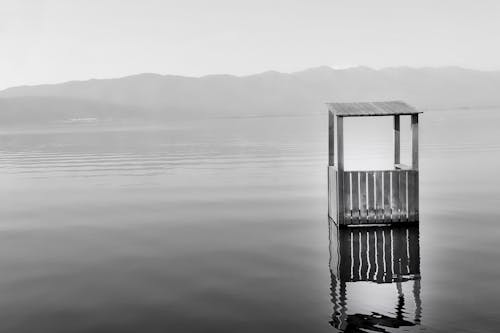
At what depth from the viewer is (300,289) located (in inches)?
458

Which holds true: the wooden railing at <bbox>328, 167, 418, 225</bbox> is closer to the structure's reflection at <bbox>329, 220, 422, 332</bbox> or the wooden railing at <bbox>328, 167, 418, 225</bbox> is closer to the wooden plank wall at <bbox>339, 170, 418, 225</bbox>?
the wooden plank wall at <bbox>339, 170, 418, 225</bbox>

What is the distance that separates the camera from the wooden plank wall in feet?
55.1

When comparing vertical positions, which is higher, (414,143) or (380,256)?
(414,143)

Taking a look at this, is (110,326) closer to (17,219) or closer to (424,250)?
(424,250)

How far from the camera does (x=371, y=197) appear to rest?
1694 cm

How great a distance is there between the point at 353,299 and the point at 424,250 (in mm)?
4523

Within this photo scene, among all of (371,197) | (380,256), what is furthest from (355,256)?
(371,197)

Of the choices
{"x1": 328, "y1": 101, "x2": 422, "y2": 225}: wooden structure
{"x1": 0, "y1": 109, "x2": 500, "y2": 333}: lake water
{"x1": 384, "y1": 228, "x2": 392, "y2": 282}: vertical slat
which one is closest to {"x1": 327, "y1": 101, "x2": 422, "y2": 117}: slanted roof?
{"x1": 328, "y1": 101, "x2": 422, "y2": 225}: wooden structure

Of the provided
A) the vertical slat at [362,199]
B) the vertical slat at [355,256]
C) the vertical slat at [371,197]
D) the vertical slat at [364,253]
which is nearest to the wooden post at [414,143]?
the vertical slat at [371,197]

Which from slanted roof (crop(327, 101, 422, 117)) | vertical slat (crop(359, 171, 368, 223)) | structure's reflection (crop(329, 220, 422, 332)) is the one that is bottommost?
structure's reflection (crop(329, 220, 422, 332))

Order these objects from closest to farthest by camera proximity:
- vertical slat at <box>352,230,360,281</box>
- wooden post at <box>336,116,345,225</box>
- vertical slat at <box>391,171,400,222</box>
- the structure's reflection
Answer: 1. the structure's reflection
2. vertical slat at <box>352,230,360,281</box>
3. wooden post at <box>336,116,345,225</box>
4. vertical slat at <box>391,171,400,222</box>

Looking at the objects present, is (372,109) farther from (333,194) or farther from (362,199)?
(333,194)

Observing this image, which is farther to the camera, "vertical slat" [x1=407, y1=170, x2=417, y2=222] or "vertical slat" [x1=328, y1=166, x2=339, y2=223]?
"vertical slat" [x1=328, y1=166, x2=339, y2=223]

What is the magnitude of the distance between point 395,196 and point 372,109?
252cm
